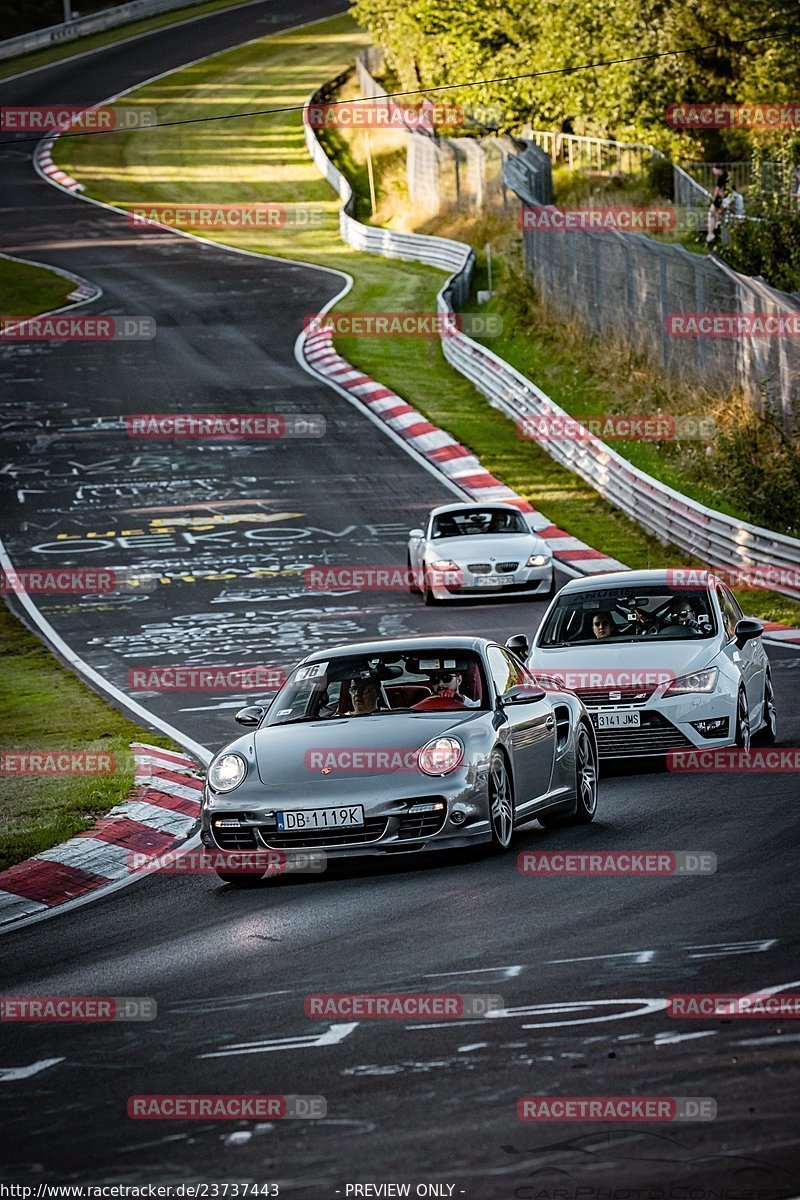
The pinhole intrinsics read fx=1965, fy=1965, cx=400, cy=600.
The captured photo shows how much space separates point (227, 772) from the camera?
11.2 metres

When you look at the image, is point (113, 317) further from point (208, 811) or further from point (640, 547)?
point (208, 811)

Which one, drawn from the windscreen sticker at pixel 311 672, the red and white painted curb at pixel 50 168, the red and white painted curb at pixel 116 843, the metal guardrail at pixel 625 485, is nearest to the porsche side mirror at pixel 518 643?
the windscreen sticker at pixel 311 672

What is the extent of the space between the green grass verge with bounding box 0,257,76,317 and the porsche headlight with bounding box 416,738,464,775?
41545mm

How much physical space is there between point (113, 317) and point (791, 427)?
86.6 ft

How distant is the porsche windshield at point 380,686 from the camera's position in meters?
11.9

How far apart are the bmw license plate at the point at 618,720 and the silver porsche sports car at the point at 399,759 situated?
169 centimetres

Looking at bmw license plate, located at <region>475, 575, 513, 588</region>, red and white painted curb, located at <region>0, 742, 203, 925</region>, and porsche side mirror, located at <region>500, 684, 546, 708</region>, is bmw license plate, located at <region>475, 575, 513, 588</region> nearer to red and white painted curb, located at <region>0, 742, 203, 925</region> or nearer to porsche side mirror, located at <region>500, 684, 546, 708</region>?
red and white painted curb, located at <region>0, 742, 203, 925</region>

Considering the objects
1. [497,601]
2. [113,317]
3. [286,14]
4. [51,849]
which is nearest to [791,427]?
[497,601]

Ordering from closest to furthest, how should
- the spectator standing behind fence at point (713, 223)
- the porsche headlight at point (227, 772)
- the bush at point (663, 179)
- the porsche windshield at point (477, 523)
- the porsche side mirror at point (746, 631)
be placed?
the porsche headlight at point (227, 772), the porsche side mirror at point (746, 631), the porsche windshield at point (477, 523), the spectator standing behind fence at point (713, 223), the bush at point (663, 179)

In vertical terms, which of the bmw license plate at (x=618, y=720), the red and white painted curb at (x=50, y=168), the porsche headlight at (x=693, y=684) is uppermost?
the porsche headlight at (x=693, y=684)

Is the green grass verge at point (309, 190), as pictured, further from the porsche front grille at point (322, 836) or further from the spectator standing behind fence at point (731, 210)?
the porsche front grille at point (322, 836)

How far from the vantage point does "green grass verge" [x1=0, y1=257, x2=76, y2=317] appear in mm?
51562

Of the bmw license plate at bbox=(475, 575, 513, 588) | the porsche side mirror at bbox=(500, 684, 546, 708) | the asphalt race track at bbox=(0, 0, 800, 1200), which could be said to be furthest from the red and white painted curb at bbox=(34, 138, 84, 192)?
the porsche side mirror at bbox=(500, 684, 546, 708)

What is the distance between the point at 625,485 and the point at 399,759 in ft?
62.9
